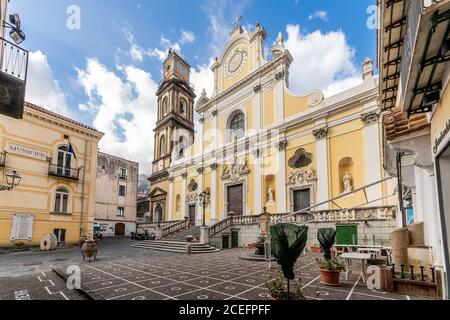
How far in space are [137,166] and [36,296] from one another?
34875mm

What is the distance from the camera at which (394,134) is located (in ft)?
16.2

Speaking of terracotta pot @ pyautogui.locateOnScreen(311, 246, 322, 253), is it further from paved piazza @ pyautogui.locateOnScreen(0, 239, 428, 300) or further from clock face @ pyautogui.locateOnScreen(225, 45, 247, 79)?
clock face @ pyautogui.locateOnScreen(225, 45, 247, 79)

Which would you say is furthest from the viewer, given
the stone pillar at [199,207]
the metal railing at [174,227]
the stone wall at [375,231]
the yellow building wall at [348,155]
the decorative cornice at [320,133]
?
the stone pillar at [199,207]

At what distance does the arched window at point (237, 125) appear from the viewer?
77.7 feet

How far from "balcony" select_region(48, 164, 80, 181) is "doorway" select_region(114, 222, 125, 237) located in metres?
16.2

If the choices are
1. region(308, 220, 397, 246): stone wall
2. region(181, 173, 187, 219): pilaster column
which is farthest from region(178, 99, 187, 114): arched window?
region(308, 220, 397, 246): stone wall

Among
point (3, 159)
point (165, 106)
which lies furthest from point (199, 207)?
point (165, 106)

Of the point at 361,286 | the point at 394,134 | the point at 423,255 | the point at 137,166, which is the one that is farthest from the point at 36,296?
the point at 137,166

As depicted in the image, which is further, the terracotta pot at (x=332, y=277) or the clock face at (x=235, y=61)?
the clock face at (x=235, y=61)

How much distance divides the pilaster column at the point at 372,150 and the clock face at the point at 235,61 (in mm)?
13041

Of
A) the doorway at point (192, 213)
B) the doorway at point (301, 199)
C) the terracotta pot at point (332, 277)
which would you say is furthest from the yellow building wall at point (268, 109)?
the terracotta pot at point (332, 277)

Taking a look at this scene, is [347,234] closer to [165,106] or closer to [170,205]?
[170,205]

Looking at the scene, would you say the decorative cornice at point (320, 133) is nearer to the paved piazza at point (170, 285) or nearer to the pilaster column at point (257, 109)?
the pilaster column at point (257, 109)

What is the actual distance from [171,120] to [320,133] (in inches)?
811
